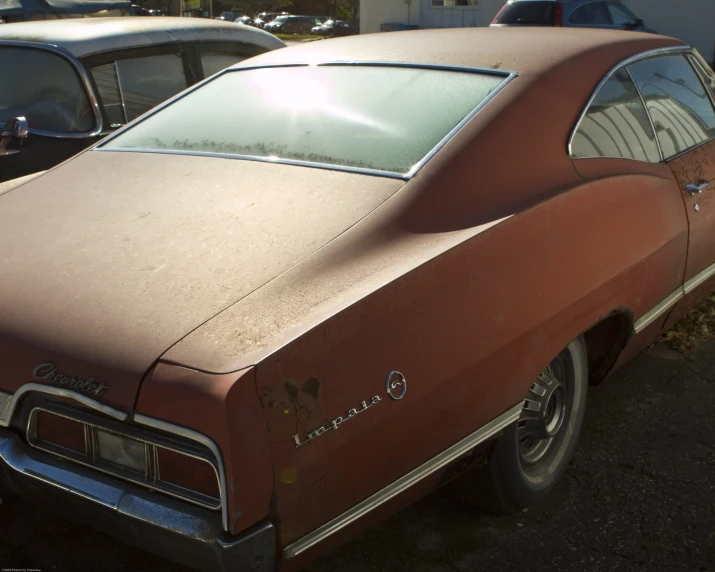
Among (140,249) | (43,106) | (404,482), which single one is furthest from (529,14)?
(404,482)

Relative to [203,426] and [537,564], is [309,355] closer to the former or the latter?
[203,426]

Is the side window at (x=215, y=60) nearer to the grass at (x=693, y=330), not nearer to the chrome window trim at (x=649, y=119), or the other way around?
the chrome window trim at (x=649, y=119)

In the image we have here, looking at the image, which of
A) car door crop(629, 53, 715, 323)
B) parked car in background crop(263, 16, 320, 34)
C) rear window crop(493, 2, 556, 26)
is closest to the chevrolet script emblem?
car door crop(629, 53, 715, 323)

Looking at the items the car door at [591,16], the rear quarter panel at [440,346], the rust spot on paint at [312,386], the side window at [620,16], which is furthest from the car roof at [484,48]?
the side window at [620,16]

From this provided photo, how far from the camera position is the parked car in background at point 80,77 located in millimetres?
4945

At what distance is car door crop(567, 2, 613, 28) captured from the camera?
1473 centimetres

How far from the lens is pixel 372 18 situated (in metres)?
25.6

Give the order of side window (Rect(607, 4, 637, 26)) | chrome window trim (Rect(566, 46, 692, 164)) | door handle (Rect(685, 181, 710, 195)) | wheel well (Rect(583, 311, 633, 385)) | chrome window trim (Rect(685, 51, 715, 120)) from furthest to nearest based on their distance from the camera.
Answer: side window (Rect(607, 4, 637, 26)) < chrome window trim (Rect(685, 51, 715, 120)) < door handle (Rect(685, 181, 710, 195)) < wheel well (Rect(583, 311, 633, 385)) < chrome window trim (Rect(566, 46, 692, 164))

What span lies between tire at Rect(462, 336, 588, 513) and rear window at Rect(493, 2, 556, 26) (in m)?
12.7

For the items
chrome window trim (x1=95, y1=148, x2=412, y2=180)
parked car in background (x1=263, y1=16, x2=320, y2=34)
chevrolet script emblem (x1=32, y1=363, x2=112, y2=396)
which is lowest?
parked car in background (x1=263, y1=16, x2=320, y2=34)

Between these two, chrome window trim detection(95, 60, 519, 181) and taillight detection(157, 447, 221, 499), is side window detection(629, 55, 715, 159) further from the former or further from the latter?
taillight detection(157, 447, 221, 499)

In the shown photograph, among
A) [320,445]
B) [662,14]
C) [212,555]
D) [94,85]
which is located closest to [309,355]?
[320,445]

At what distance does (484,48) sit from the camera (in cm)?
314

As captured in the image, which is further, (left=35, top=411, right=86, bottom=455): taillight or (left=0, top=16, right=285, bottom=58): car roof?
(left=0, top=16, right=285, bottom=58): car roof
